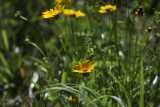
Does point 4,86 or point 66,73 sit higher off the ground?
point 66,73

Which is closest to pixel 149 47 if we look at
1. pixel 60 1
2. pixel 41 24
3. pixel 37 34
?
pixel 60 1

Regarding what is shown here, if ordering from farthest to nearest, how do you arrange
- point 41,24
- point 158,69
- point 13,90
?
point 41,24, point 13,90, point 158,69

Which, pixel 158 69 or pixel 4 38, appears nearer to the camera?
pixel 158 69

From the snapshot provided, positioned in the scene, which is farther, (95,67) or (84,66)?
→ (95,67)

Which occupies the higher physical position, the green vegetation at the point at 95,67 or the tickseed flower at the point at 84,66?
the tickseed flower at the point at 84,66

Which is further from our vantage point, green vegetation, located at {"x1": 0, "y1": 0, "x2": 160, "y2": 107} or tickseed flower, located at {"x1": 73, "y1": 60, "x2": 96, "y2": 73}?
green vegetation, located at {"x1": 0, "y1": 0, "x2": 160, "y2": 107}

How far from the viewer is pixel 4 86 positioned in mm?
3354

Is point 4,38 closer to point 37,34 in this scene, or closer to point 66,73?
point 37,34

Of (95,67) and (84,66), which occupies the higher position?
(84,66)

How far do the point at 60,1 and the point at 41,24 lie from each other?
2.59 metres

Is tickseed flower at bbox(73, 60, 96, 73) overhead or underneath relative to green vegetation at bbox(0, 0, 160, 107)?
overhead

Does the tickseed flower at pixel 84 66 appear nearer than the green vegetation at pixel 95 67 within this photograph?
Yes

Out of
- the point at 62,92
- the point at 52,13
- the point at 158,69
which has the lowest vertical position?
the point at 62,92

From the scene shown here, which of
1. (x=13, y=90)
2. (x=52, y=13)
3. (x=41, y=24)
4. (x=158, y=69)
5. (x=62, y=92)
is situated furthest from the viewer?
(x=41, y=24)
